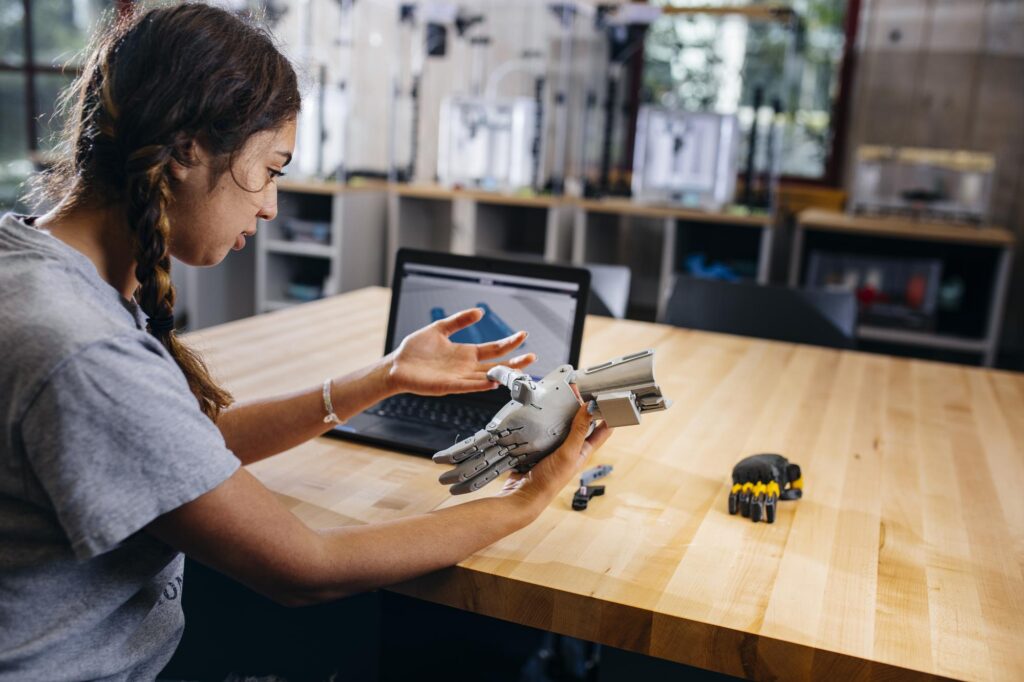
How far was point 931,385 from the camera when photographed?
1.79 metres

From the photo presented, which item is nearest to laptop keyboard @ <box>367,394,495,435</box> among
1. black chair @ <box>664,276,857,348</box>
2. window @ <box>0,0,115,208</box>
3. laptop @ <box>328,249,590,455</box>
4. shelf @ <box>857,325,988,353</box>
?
laptop @ <box>328,249,590,455</box>

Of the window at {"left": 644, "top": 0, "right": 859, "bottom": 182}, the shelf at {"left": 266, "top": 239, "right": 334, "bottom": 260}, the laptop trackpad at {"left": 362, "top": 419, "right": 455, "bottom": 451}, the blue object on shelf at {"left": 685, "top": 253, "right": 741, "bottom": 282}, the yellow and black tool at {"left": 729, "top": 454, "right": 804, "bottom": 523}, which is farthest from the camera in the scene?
the window at {"left": 644, "top": 0, "right": 859, "bottom": 182}

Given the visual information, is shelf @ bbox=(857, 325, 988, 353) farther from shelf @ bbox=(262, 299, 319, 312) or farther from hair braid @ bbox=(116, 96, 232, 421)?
hair braid @ bbox=(116, 96, 232, 421)

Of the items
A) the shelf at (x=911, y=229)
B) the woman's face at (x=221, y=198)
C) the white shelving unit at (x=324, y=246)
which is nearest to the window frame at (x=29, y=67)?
the white shelving unit at (x=324, y=246)

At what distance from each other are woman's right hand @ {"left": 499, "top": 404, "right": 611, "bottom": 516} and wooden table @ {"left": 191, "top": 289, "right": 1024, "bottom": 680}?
5 cm

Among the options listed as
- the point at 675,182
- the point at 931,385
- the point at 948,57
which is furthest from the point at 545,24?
the point at 931,385

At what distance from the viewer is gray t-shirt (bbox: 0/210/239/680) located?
684mm

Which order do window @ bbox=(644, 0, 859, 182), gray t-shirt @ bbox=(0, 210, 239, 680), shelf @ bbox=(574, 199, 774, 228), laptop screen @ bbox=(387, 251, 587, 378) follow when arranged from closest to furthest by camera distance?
gray t-shirt @ bbox=(0, 210, 239, 680) → laptop screen @ bbox=(387, 251, 587, 378) → shelf @ bbox=(574, 199, 774, 228) → window @ bbox=(644, 0, 859, 182)

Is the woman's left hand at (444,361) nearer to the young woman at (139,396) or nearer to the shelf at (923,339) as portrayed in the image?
the young woman at (139,396)

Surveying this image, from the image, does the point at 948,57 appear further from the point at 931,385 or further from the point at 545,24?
the point at 931,385

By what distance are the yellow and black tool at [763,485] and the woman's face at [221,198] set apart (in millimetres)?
626

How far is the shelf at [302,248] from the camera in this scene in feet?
13.9

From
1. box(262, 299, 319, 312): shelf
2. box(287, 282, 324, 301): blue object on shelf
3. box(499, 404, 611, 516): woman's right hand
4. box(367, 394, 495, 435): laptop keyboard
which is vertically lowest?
box(262, 299, 319, 312): shelf

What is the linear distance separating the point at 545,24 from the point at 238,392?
14.4 feet
